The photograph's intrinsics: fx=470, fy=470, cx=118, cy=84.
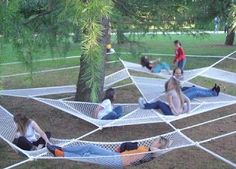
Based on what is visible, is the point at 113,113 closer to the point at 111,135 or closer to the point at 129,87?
the point at 111,135

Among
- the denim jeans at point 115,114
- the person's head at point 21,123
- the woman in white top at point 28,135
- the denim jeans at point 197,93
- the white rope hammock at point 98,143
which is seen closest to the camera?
the white rope hammock at point 98,143

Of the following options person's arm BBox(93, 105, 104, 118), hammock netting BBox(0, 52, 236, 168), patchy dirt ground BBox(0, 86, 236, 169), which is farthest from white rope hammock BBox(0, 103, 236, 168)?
person's arm BBox(93, 105, 104, 118)

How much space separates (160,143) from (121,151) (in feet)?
1.21

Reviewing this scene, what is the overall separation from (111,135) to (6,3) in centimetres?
489

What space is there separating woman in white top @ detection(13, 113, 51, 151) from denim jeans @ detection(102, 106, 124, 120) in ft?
3.49

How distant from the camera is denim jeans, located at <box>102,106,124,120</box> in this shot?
19.3 feet

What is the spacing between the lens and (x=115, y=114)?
5.97m

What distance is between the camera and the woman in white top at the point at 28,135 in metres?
4.63

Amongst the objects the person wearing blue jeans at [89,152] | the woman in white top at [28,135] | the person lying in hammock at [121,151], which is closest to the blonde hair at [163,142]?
the person lying in hammock at [121,151]

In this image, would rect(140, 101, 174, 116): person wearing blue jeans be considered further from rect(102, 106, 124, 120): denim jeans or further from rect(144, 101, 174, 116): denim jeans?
rect(102, 106, 124, 120): denim jeans

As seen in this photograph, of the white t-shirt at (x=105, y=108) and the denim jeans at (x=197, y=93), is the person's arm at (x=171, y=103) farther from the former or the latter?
the denim jeans at (x=197, y=93)

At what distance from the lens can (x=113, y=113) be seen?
596 centimetres

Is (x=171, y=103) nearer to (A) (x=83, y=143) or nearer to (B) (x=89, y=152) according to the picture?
(A) (x=83, y=143)

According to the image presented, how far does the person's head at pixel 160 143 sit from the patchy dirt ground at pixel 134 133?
0.57 metres
